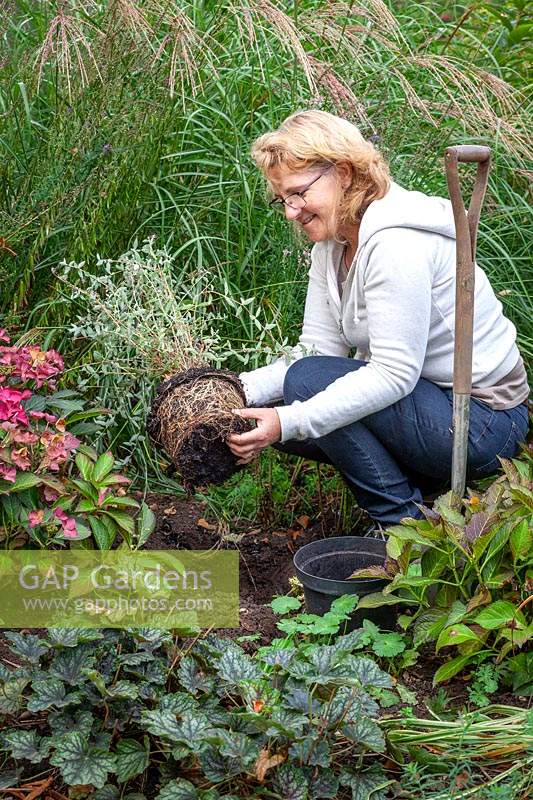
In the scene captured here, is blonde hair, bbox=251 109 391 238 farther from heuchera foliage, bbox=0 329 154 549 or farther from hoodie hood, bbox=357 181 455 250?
heuchera foliage, bbox=0 329 154 549

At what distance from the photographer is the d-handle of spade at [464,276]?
2.34m

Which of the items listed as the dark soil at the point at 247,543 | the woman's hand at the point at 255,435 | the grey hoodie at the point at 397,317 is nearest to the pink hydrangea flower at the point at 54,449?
the woman's hand at the point at 255,435

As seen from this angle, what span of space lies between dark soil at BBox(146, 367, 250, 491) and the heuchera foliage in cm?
15

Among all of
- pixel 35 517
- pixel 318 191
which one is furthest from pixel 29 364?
pixel 318 191

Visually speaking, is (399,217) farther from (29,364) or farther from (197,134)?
(197,134)

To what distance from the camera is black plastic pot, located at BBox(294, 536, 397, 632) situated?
7.84 feet

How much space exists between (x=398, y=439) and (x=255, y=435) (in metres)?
0.46

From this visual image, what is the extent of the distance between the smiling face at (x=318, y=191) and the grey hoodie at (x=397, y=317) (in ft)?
0.32

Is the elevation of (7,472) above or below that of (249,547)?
above

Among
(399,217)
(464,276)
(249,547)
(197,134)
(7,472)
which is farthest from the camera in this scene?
(197,134)

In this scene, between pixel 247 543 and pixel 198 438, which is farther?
pixel 247 543

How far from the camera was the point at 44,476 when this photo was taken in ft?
7.66

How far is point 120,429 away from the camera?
3154mm

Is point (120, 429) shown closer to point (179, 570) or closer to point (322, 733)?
point (179, 570)
